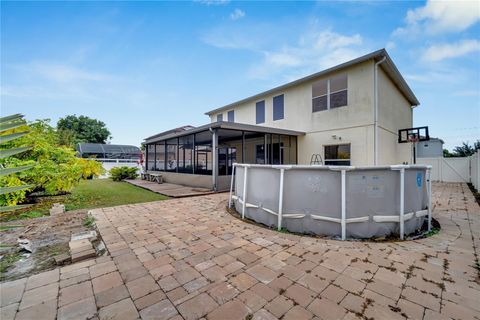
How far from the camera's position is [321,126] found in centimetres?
1055

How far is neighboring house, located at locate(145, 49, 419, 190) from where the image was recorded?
8938 millimetres

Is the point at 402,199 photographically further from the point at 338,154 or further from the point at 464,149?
the point at 464,149

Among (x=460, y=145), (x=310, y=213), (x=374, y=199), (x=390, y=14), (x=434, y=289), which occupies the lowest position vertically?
(x=434, y=289)

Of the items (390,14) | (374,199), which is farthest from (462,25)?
(374,199)

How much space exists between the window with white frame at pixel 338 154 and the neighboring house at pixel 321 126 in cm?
4

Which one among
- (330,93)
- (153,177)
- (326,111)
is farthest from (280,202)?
(153,177)

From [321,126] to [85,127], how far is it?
140 ft

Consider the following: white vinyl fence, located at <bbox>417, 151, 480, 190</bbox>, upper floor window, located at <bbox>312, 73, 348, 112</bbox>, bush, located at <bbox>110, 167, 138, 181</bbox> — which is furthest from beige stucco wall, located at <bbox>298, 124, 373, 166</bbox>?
bush, located at <bbox>110, 167, 138, 181</bbox>

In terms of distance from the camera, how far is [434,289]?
7.63 feet

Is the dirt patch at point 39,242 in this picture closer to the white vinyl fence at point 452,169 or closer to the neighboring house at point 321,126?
the neighboring house at point 321,126

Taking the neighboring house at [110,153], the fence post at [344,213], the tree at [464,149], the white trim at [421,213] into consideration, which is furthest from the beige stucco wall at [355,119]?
the tree at [464,149]

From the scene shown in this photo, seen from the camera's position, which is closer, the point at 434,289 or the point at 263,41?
the point at 434,289

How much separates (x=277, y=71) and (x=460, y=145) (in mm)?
25873

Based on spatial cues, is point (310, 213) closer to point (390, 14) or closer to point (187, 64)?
point (390, 14)
